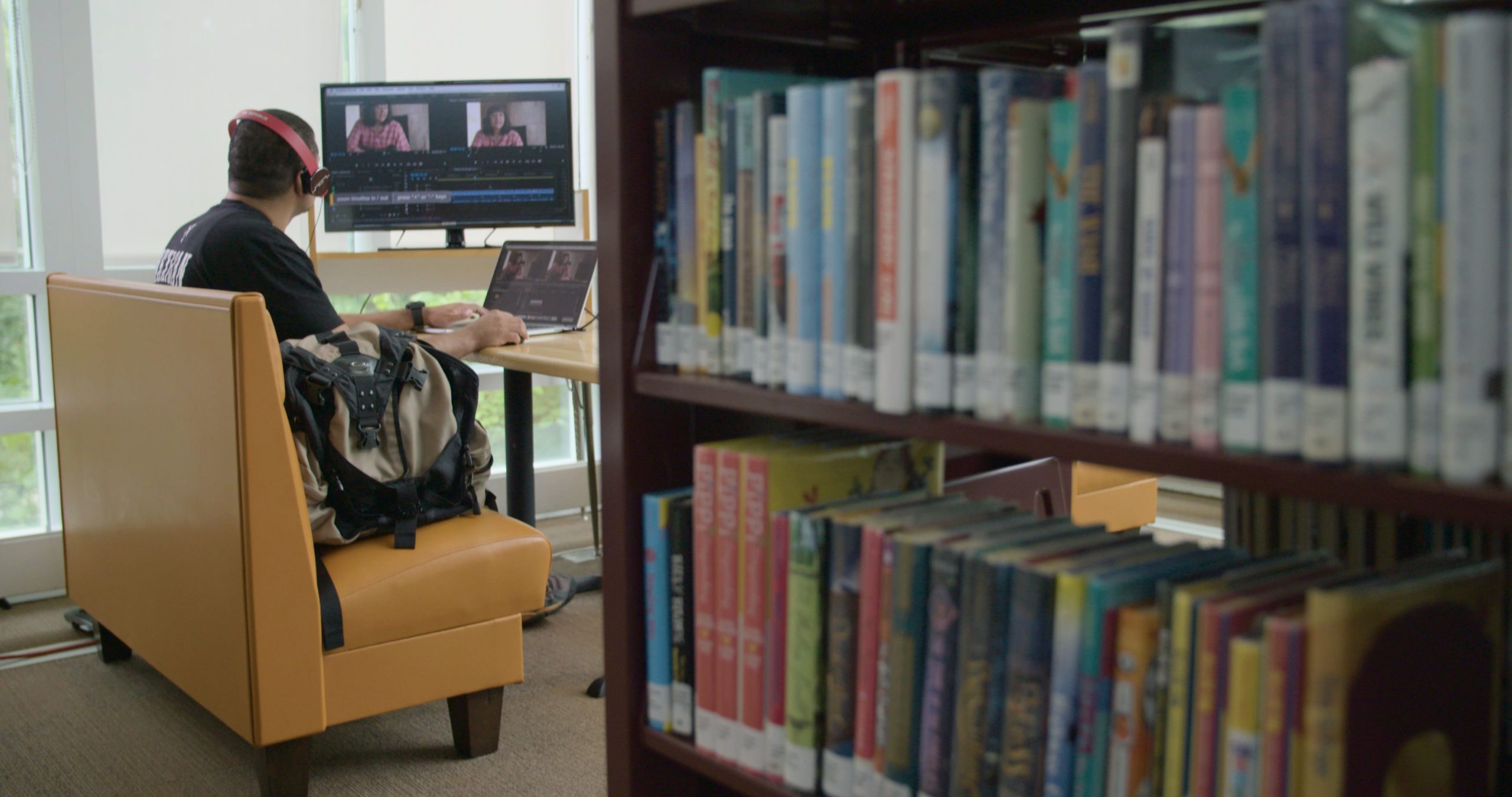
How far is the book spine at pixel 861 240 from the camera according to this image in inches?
35.6

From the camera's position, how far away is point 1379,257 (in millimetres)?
649

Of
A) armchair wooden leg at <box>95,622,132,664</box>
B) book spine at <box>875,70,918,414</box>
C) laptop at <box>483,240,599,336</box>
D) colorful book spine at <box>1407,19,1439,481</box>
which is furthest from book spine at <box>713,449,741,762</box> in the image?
armchair wooden leg at <box>95,622,132,664</box>

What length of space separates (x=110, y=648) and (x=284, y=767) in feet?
3.53

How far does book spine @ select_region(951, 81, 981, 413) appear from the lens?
860 millimetres

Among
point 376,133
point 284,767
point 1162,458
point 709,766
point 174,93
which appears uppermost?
point 174,93

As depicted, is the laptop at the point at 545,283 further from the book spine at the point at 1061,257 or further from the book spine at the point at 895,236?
the book spine at the point at 1061,257

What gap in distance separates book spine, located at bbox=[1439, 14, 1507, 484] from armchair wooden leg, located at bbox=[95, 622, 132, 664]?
2.84 metres

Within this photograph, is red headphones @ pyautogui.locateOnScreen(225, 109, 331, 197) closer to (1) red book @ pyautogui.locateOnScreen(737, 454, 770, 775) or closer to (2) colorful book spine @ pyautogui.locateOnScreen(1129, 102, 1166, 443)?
(1) red book @ pyautogui.locateOnScreen(737, 454, 770, 775)

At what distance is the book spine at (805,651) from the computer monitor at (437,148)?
231cm

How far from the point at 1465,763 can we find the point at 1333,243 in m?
0.37

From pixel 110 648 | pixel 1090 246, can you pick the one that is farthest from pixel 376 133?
pixel 1090 246

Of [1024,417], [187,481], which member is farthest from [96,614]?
[1024,417]

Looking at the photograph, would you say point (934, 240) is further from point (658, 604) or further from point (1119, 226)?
point (658, 604)

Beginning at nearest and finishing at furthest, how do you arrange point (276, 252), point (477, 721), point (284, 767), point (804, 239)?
point (804, 239) < point (284, 767) < point (477, 721) < point (276, 252)
